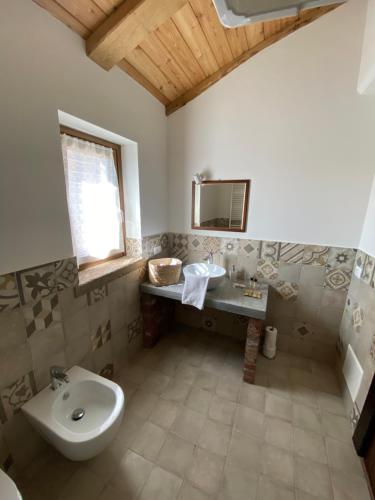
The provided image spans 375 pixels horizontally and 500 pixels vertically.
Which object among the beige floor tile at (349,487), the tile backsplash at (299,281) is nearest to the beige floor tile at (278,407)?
the beige floor tile at (349,487)

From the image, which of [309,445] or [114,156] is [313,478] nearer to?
[309,445]

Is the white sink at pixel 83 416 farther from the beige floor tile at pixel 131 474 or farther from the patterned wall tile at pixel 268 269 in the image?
the patterned wall tile at pixel 268 269

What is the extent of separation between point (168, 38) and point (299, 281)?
2274mm

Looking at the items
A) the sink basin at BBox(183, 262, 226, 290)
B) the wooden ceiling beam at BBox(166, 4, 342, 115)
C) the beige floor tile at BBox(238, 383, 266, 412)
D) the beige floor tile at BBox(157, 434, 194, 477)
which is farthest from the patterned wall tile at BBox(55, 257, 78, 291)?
the wooden ceiling beam at BBox(166, 4, 342, 115)

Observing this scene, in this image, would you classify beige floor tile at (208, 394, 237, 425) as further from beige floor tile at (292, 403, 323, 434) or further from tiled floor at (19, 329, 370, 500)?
beige floor tile at (292, 403, 323, 434)

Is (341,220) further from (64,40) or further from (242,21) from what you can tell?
(64,40)

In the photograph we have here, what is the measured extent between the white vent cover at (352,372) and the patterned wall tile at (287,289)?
1.85ft

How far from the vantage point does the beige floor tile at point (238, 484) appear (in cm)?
114

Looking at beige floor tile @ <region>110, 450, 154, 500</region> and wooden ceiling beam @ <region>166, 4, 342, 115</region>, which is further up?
wooden ceiling beam @ <region>166, 4, 342, 115</region>

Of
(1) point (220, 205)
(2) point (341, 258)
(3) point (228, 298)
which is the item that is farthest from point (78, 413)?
(2) point (341, 258)

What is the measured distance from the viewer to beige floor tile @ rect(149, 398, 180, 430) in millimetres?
1509

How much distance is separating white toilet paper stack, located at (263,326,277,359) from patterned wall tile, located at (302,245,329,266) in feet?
2.46

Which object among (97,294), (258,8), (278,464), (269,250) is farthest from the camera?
(269,250)

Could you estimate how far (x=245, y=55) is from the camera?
6.04ft
